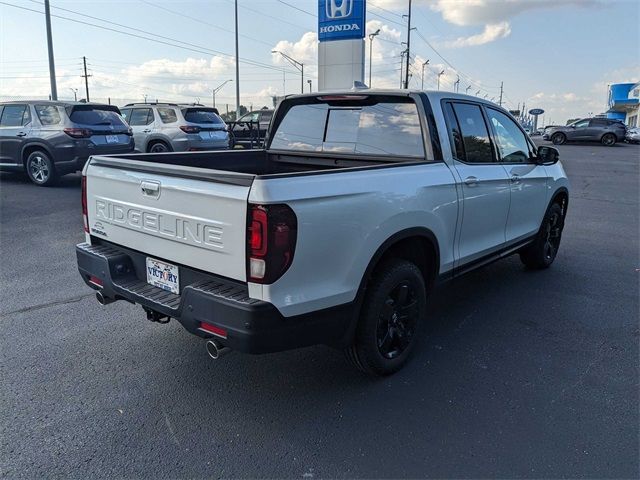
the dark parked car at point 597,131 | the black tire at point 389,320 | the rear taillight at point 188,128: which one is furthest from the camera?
the dark parked car at point 597,131

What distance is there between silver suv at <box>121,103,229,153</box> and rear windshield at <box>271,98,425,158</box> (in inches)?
353

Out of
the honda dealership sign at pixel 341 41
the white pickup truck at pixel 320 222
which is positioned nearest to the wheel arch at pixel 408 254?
the white pickup truck at pixel 320 222

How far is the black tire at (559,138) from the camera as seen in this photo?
104 ft

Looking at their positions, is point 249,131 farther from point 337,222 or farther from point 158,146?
point 337,222

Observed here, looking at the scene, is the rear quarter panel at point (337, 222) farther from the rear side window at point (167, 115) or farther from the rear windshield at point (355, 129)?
the rear side window at point (167, 115)

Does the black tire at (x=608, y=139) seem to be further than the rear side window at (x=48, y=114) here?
Yes

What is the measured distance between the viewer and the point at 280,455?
2.57 m

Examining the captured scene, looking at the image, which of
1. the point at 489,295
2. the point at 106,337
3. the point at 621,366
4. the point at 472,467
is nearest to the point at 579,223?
the point at 489,295

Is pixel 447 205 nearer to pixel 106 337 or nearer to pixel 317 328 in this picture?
pixel 317 328

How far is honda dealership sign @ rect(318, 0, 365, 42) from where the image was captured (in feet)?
56.0

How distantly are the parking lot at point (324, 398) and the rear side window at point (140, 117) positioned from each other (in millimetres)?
9727

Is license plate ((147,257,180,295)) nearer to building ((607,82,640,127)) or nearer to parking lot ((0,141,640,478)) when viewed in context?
parking lot ((0,141,640,478))

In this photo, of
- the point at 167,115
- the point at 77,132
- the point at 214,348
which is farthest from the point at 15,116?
the point at 214,348

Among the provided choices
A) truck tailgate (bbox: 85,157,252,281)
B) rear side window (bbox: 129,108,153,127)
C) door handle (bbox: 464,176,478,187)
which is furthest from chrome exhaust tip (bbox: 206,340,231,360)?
rear side window (bbox: 129,108,153,127)
